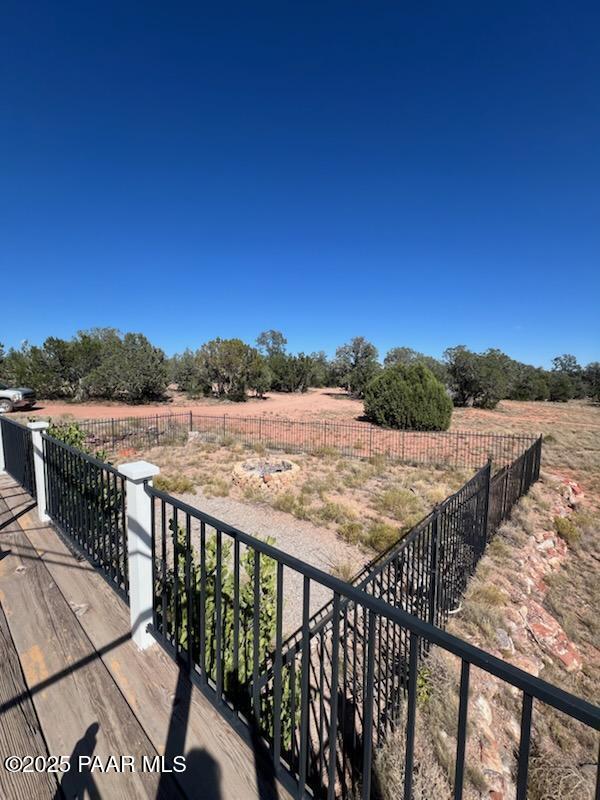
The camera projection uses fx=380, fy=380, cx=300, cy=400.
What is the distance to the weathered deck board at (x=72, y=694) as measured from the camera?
1523 mm

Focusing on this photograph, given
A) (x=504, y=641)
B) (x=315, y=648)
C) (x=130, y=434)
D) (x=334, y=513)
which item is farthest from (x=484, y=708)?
(x=130, y=434)

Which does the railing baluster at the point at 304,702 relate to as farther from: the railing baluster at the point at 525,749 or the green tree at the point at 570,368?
the green tree at the point at 570,368

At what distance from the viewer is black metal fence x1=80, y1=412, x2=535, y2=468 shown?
511 inches

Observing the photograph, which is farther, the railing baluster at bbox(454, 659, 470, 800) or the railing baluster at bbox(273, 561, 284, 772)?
the railing baluster at bbox(273, 561, 284, 772)

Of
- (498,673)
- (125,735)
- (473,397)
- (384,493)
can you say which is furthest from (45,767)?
(473,397)

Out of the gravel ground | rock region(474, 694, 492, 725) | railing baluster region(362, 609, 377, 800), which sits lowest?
rock region(474, 694, 492, 725)

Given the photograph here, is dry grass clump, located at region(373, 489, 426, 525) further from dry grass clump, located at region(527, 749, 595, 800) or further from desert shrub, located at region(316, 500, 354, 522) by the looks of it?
dry grass clump, located at region(527, 749, 595, 800)

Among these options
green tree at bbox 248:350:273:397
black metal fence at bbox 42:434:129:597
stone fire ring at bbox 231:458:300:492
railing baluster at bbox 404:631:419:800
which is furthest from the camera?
green tree at bbox 248:350:273:397

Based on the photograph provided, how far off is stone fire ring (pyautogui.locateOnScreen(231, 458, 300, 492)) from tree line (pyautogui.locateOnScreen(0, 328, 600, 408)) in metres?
12.2

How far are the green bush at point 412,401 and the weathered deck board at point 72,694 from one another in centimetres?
1698

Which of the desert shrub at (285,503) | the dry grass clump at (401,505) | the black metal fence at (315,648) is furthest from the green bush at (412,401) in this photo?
the black metal fence at (315,648)

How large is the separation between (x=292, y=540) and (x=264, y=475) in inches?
120

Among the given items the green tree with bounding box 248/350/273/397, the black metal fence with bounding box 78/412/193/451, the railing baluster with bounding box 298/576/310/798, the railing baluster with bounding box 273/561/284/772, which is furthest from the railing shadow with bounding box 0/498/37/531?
the green tree with bounding box 248/350/273/397

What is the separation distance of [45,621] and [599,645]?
5.71 metres
